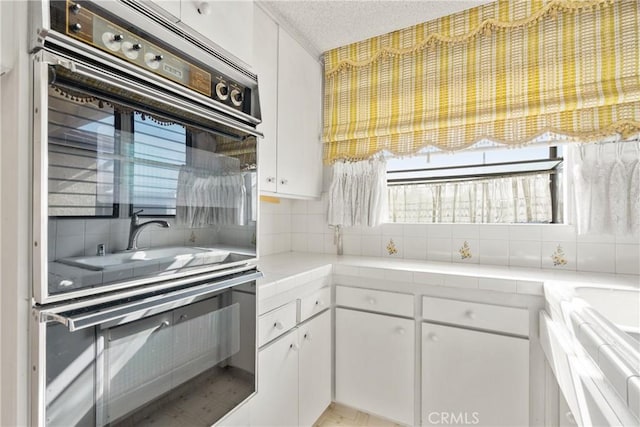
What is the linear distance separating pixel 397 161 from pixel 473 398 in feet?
4.83

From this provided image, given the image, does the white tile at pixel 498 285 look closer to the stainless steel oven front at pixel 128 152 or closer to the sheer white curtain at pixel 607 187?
the sheer white curtain at pixel 607 187

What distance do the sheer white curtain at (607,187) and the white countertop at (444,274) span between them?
261 mm

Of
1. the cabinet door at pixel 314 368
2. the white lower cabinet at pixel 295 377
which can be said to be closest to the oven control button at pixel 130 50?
the white lower cabinet at pixel 295 377

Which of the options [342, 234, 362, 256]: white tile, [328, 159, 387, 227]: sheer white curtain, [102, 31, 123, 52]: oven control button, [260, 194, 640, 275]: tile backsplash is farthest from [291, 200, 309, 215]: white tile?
[102, 31, 123, 52]: oven control button

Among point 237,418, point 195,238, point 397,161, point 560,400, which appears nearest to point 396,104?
point 397,161

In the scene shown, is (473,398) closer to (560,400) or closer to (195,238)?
(560,400)

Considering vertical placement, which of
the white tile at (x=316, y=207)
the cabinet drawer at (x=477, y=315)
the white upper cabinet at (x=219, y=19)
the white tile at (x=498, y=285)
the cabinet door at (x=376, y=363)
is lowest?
the cabinet door at (x=376, y=363)

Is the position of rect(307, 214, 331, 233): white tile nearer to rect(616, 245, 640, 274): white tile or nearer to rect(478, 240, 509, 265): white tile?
rect(478, 240, 509, 265): white tile

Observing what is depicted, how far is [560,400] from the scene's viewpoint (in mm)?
1274

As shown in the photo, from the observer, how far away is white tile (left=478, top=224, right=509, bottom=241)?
1767mm

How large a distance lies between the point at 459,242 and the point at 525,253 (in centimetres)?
35

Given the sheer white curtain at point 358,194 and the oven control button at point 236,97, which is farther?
the sheer white curtain at point 358,194

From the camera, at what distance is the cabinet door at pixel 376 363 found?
5.15 feet

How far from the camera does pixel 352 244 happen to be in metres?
2.18
